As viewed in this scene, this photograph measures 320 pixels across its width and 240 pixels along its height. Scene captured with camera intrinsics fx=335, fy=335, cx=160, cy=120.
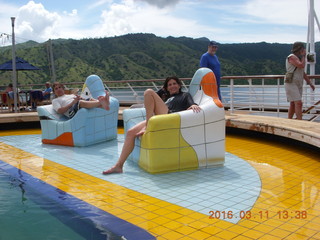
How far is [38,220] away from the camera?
236cm

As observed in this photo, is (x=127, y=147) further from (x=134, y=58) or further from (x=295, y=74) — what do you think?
(x=134, y=58)

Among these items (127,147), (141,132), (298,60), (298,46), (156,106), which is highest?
(298,46)

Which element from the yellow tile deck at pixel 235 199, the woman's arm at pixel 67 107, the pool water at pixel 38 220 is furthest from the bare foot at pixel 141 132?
the woman's arm at pixel 67 107

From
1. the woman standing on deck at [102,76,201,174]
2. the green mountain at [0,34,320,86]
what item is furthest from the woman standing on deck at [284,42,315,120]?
the green mountain at [0,34,320,86]

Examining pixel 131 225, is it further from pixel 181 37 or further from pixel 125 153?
pixel 181 37

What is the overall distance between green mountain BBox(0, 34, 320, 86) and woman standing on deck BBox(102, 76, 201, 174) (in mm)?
42892

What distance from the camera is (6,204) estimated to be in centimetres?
269

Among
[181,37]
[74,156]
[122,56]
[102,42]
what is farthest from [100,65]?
[74,156]

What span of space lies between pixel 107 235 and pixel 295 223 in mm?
1232

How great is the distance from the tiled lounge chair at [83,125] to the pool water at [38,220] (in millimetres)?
2035

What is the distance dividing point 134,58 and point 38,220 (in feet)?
201

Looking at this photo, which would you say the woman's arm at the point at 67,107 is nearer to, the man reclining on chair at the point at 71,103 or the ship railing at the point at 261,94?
the man reclining on chair at the point at 71,103

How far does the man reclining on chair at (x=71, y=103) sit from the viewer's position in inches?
196

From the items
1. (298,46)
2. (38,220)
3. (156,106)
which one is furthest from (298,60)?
(38,220)
